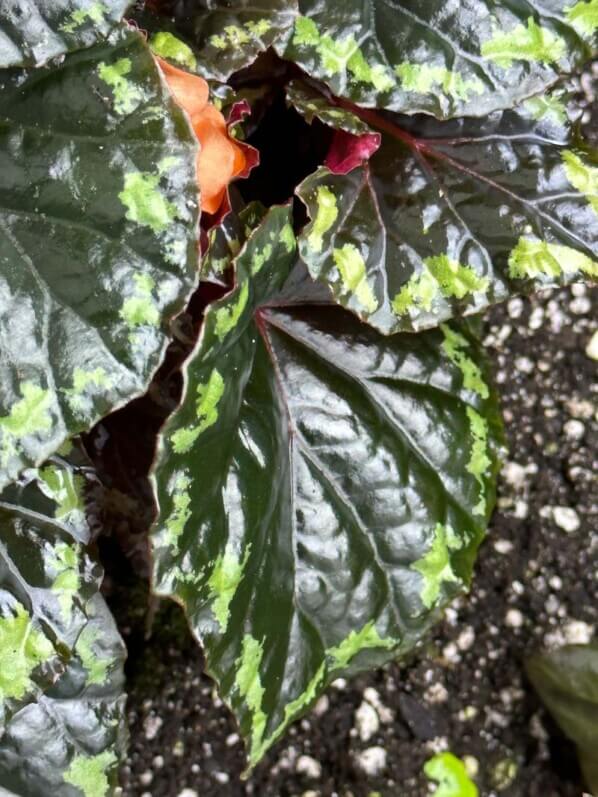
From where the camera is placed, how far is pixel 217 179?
2.67 feet

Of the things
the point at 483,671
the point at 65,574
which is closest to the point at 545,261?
the point at 65,574

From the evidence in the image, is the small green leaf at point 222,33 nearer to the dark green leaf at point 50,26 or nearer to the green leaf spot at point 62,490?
the dark green leaf at point 50,26

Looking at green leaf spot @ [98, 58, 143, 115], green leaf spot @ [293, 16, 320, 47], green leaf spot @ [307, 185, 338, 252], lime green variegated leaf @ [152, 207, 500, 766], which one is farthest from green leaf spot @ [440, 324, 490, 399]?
green leaf spot @ [98, 58, 143, 115]

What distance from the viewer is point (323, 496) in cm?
98

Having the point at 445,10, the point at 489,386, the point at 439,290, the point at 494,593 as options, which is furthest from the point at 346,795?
the point at 445,10

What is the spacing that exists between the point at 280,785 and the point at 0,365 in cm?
80

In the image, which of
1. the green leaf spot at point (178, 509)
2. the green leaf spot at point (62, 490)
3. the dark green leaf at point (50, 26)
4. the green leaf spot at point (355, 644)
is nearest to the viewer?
the dark green leaf at point (50, 26)

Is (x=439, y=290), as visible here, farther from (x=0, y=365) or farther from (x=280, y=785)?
(x=280, y=785)

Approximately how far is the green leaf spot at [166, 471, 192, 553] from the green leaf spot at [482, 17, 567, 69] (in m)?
0.47

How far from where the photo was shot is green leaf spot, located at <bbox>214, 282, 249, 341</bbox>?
75 centimetres

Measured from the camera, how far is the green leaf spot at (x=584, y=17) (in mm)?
843

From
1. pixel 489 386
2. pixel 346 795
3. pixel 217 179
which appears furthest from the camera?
pixel 346 795

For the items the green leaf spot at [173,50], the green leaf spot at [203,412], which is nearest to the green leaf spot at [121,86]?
the green leaf spot at [173,50]

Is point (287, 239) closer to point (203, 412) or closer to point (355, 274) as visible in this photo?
point (355, 274)
